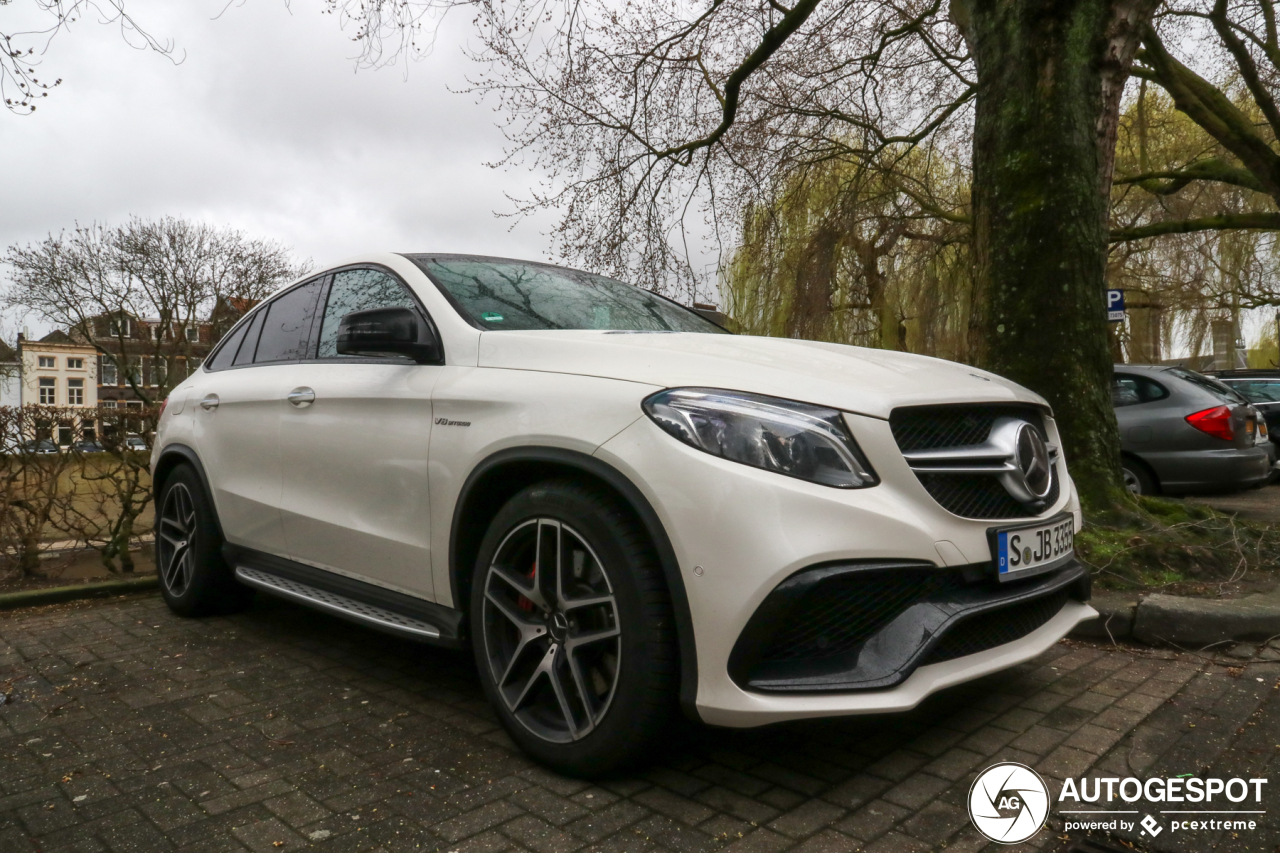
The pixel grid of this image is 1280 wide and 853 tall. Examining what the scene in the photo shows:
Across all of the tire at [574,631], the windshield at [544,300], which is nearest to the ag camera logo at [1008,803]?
the tire at [574,631]

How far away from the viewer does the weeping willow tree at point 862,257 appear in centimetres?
1434

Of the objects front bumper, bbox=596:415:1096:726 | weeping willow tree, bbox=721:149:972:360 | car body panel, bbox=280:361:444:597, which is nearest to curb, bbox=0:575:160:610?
car body panel, bbox=280:361:444:597

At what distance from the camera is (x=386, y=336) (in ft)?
11.1

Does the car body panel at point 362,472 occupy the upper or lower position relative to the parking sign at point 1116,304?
lower

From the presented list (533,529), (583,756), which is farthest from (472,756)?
(533,529)

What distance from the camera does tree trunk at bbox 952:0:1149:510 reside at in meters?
5.62

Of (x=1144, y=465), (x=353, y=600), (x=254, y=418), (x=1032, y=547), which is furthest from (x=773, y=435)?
(x=1144, y=465)

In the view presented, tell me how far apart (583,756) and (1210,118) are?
48.0 ft

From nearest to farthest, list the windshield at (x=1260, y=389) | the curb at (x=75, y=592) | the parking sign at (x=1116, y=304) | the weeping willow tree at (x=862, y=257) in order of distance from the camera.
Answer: the curb at (x=75, y=592) → the windshield at (x=1260, y=389) → the weeping willow tree at (x=862, y=257) → the parking sign at (x=1116, y=304)

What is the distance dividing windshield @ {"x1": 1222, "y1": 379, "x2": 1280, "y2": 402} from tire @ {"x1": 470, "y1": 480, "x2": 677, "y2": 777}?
1216 cm

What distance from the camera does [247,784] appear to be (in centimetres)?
285

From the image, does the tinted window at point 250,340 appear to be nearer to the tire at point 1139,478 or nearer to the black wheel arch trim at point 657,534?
the black wheel arch trim at point 657,534

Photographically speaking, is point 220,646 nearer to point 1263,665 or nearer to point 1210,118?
point 1263,665

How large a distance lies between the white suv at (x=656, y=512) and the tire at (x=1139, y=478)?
627 cm
